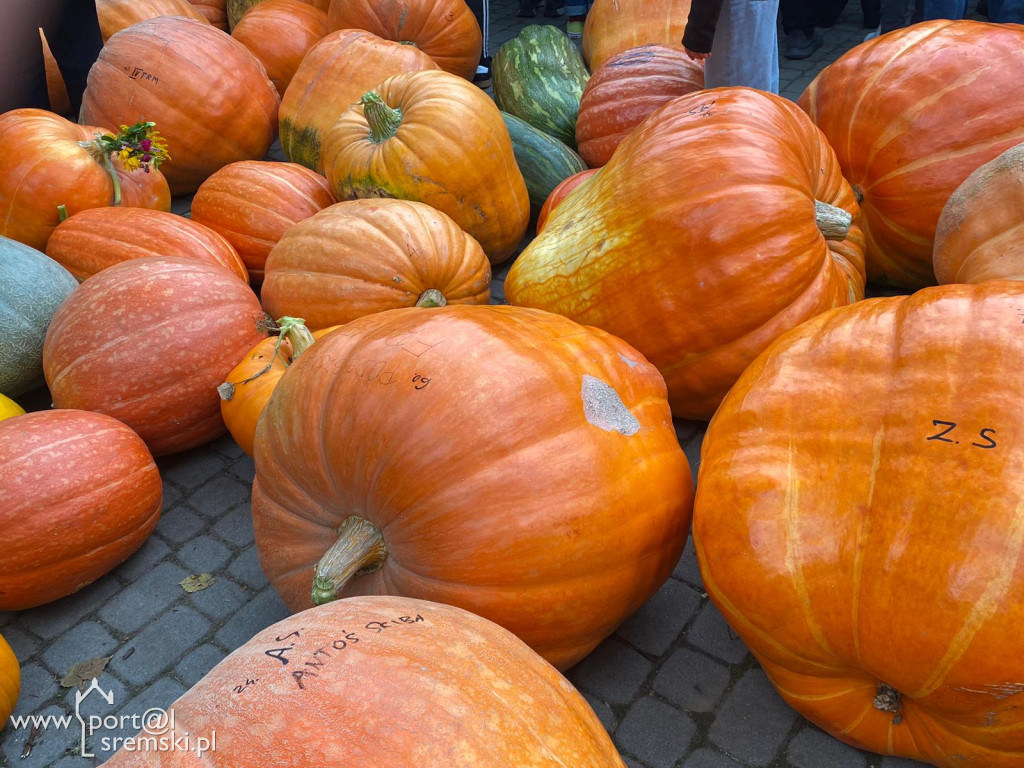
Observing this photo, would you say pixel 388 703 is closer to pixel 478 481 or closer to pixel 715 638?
pixel 478 481

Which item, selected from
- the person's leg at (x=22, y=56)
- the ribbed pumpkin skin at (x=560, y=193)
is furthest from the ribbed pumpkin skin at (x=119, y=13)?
the ribbed pumpkin skin at (x=560, y=193)

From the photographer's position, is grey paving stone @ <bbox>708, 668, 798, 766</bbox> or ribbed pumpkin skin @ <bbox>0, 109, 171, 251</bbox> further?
ribbed pumpkin skin @ <bbox>0, 109, 171, 251</bbox>

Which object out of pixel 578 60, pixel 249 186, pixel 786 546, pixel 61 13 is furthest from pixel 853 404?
pixel 61 13

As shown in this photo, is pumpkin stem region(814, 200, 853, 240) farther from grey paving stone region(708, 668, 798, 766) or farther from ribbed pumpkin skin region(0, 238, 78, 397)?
ribbed pumpkin skin region(0, 238, 78, 397)

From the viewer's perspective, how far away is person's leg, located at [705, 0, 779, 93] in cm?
362

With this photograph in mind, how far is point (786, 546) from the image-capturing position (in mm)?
1776

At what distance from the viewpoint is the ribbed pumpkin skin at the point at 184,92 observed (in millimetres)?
4531

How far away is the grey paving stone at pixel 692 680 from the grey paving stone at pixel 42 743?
5.17 feet

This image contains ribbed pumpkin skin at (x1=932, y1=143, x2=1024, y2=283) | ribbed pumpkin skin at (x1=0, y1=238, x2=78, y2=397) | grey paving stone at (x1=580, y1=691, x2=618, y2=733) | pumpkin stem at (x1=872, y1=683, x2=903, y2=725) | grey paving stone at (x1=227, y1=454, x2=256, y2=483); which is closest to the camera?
pumpkin stem at (x1=872, y1=683, x2=903, y2=725)

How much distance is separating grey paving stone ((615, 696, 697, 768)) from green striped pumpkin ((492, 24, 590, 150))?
11.7 ft

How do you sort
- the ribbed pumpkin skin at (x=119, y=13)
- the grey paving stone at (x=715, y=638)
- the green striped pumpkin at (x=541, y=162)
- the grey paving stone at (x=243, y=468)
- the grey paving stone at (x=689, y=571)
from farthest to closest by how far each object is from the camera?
the ribbed pumpkin skin at (x=119, y=13)
the green striped pumpkin at (x=541, y=162)
the grey paving stone at (x=243, y=468)
the grey paving stone at (x=689, y=571)
the grey paving stone at (x=715, y=638)

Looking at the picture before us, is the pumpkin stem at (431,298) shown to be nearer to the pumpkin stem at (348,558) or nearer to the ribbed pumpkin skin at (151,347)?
the ribbed pumpkin skin at (151,347)

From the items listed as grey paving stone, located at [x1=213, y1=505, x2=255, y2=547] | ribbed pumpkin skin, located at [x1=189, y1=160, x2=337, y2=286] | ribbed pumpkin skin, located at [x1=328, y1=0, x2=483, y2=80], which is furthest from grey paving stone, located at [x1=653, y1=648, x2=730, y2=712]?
ribbed pumpkin skin, located at [x1=328, y1=0, x2=483, y2=80]

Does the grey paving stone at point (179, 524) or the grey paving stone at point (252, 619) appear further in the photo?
the grey paving stone at point (179, 524)
